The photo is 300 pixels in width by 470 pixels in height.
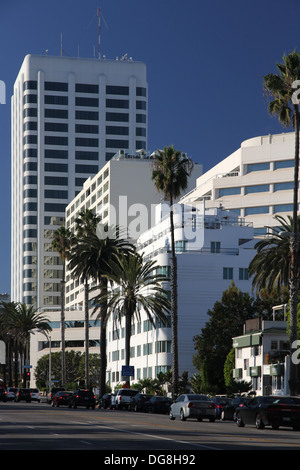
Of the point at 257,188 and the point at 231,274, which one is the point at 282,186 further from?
the point at 231,274

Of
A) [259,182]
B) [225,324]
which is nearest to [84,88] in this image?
[259,182]

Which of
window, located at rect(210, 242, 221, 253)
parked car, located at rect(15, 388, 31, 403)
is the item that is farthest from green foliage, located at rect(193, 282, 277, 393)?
parked car, located at rect(15, 388, 31, 403)

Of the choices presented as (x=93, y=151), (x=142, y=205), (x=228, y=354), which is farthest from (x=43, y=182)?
(x=228, y=354)

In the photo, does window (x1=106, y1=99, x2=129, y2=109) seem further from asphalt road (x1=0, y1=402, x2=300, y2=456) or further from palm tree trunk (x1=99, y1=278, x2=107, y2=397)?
asphalt road (x1=0, y1=402, x2=300, y2=456)

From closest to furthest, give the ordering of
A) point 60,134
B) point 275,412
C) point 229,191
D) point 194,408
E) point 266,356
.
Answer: point 275,412, point 194,408, point 266,356, point 229,191, point 60,134

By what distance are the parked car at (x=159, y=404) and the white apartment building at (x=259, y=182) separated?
6890 cm

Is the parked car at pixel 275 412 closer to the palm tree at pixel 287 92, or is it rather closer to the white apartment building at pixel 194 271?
the palm tree at pixel 287 92

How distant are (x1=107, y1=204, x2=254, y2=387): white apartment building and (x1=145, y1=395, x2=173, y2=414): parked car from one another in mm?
33041

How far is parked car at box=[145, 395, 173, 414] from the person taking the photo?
5778 cm

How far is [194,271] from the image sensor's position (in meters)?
94.2

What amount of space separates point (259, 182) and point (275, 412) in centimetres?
9788

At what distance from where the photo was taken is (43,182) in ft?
631

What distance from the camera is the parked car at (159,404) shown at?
57.8 m
